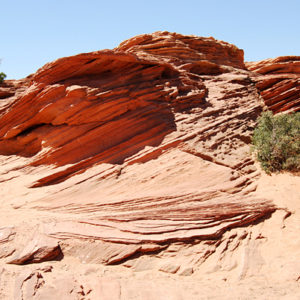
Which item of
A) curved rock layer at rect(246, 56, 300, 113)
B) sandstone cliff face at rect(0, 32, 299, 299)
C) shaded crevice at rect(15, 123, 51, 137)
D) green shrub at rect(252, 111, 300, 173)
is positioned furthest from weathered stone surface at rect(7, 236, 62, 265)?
curved rock layer at rect(246, 56, 300, 113)

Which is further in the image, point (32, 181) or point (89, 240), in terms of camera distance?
point (32, 181)

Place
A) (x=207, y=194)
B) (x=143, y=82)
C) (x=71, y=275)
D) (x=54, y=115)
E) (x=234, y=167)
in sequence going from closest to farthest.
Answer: (x=71, y=275), (x=207, y=194), (x=234, y=167), (x=54, y=115), (x=143, y=82)

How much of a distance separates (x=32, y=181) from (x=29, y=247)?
397cm

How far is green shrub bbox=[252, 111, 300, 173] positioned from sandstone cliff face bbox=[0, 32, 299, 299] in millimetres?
620

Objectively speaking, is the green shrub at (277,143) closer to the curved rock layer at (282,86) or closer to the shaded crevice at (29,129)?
the curved rock layer at (282,86)

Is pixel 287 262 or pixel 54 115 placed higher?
pixel 54 115

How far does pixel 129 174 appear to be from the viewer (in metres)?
10.5

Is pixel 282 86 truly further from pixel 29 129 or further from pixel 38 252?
pixel 38 252

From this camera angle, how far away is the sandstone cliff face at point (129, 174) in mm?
7191

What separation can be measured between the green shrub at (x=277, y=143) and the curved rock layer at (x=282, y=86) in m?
2.48

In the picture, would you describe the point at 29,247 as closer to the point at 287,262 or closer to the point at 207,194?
the point at 207,194

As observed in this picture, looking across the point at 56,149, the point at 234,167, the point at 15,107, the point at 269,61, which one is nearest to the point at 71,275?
the point at 56,149

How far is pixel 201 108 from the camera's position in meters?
13.5

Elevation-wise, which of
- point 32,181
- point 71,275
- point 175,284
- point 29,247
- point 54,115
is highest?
point 54,115
